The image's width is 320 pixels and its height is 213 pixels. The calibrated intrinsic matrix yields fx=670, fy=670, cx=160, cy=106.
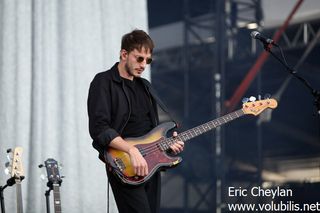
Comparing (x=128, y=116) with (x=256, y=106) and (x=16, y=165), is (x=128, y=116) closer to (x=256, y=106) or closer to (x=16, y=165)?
(x=256, y=106)

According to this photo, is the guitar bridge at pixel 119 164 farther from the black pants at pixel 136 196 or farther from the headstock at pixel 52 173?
the headstock at pixel 52 173

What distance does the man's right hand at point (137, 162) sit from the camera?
128 inches

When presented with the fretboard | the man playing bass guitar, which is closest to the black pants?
the man playing bass guitar

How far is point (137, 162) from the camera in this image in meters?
3.27

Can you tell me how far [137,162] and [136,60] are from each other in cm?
52

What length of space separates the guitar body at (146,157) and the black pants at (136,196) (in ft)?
0.12

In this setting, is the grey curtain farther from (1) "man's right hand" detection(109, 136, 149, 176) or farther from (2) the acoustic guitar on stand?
(1) "man's right hand" detection(109, 136, 149, 176)

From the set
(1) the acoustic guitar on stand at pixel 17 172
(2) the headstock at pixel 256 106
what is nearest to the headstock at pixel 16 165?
(1) the acoustic guitar on stand at pixel 17 172

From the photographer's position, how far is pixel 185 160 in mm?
5805

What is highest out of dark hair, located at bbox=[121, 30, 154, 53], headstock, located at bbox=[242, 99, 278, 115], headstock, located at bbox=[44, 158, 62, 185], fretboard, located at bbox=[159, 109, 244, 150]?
dark hair, located at bbox=[121, 30, 154, 53]

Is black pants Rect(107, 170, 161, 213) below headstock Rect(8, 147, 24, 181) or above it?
below

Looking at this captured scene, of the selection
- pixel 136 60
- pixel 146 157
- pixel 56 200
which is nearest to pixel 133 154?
pixel 146 157

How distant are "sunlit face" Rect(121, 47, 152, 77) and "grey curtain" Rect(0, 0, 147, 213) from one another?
155 centimetres

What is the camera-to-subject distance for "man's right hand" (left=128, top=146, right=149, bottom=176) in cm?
326
